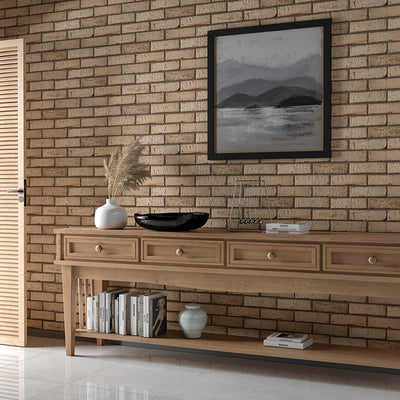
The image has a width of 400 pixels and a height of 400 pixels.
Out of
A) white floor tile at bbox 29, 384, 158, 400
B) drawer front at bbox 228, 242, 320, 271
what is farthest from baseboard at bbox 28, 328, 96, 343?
drawer front at bbox 228, 242, 320, 271

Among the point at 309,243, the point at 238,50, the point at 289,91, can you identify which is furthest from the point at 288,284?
the point at 238,50

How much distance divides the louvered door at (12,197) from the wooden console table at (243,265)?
0.49 m

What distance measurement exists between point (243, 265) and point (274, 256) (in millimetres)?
187

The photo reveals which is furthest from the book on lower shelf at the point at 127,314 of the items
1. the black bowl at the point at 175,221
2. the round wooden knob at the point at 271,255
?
the round wooden knob at the point at 271,255

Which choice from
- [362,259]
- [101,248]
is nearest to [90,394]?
[101,248]

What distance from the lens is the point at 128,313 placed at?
396 centimetres

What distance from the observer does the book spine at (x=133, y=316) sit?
12.9 ft

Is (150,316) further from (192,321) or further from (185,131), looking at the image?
(185,131)

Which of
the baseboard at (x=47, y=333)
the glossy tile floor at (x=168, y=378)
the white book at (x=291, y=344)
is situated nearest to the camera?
the glossy tile floor at (x=168, y=378)

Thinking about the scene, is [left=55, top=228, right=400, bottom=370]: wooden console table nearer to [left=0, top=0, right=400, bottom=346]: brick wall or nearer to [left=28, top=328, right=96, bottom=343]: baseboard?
[left=0, top=0, right=400, bottom=346]: brick wall

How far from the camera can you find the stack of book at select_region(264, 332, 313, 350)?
3.54 m

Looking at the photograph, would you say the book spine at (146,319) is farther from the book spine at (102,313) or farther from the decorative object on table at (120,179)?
the decorative object on table at (120,179)

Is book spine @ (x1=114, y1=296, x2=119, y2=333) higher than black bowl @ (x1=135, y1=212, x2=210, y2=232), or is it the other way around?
black bowl @ (x1=135, y1=212, x2=210, y2=232)

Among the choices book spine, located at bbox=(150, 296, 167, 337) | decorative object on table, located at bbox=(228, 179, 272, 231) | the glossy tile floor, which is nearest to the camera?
the glossy tile floor
